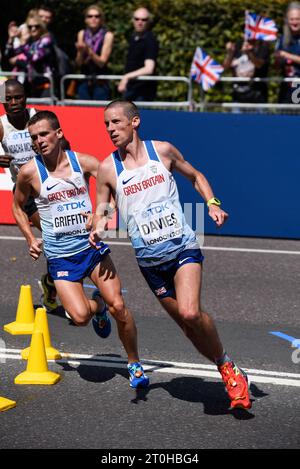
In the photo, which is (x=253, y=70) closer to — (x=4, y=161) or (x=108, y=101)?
(x=108, y=101)

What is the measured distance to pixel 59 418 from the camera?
286 inches

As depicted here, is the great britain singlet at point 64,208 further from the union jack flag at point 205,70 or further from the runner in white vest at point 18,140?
the union jack flag at point 205,70

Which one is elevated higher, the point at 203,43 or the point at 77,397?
the point at 203,43

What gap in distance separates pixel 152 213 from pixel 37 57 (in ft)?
28.4

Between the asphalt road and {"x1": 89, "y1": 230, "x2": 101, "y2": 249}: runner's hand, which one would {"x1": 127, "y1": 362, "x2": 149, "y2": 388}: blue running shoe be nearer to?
the asphalt road

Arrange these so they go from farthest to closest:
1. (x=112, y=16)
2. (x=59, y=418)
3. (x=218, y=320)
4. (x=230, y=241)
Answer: (x=112, y=16), (x=230, y=241), (x=218, y=320), (x=59, y=418)

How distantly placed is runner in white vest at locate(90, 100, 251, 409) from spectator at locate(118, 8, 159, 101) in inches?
297

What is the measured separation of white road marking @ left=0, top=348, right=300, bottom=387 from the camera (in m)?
8.12

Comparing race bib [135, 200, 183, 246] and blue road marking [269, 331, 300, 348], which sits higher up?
race bib [135, 200, 183, 246]

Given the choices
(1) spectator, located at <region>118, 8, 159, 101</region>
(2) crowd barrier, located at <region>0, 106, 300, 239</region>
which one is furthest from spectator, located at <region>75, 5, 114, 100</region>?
(2) crowd barrier, located at <region>0, 106, 300, 239</region>

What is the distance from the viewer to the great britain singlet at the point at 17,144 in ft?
34.9

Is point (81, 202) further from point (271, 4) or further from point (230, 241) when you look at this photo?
point (271, 4)
